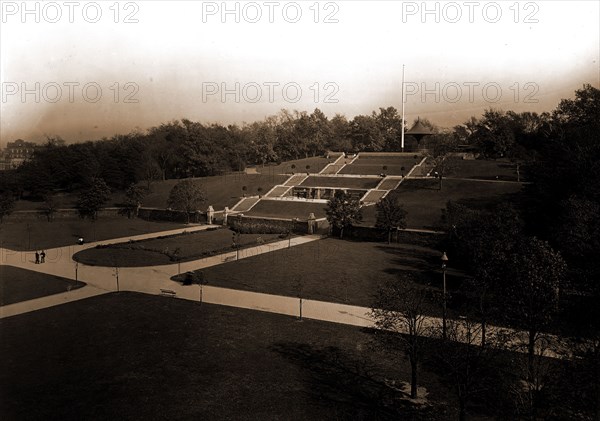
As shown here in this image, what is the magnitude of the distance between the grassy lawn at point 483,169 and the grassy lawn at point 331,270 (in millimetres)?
21877

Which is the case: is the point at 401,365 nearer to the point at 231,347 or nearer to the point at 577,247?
the point at 231,347

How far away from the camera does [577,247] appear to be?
2050 cm

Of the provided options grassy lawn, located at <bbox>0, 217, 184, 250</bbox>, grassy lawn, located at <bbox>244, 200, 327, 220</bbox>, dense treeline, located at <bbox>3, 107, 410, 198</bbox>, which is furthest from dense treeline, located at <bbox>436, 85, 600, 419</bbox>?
dense treeline, located at <bbox>3, 107, 410, 198</bbox>

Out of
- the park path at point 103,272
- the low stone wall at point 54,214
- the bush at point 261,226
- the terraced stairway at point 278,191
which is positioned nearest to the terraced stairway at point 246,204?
the terraced stairway at point 278,191

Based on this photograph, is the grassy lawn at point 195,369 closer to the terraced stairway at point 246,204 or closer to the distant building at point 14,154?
the terraced stairway at point 246,204

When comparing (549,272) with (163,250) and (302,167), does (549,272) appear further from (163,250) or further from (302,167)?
(302,167)

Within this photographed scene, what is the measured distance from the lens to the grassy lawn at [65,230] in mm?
40591

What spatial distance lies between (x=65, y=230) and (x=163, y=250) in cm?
1785

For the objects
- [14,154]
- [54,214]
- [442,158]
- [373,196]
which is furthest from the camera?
[14,154]

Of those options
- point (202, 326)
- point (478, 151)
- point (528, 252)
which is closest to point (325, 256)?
point (202, 326)

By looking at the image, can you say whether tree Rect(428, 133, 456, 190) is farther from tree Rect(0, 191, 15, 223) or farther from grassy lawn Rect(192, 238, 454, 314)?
tree Rect(0, 191, 15, 223)

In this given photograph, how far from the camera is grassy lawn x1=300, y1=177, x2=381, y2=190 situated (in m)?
60.2

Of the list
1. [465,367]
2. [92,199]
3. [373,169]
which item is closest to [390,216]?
[465,367]

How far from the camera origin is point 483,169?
59281 mm
